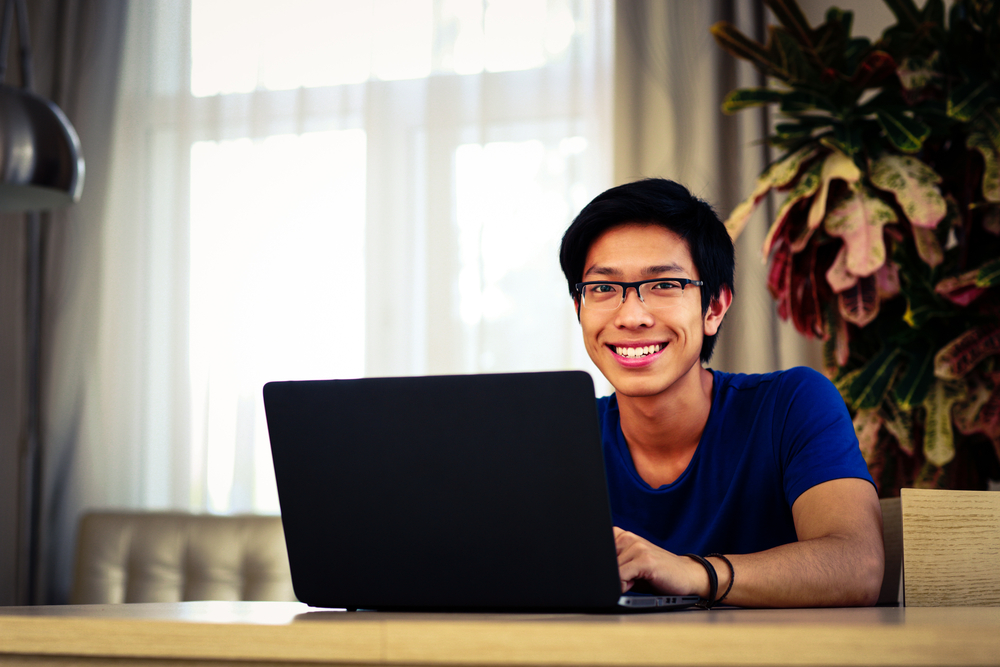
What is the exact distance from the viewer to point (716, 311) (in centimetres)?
141

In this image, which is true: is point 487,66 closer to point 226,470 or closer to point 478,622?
point 226,470

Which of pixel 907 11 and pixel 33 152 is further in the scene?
pixel 907 11

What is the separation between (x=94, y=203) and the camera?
3.04 m

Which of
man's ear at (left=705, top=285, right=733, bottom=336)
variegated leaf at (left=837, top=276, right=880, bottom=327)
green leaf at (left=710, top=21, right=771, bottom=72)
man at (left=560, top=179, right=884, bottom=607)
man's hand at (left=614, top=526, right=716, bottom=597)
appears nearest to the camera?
man's hand at (left=614, top=526, right=716, bottom=597)

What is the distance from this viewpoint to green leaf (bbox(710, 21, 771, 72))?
2025 millimetres

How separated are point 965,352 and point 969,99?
531 mm

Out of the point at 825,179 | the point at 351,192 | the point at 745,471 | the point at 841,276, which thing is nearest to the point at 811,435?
the point at 745,471

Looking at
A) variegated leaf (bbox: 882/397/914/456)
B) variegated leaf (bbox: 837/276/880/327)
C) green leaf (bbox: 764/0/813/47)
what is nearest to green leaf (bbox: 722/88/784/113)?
green leaf (bbox: 764/0/813/47)

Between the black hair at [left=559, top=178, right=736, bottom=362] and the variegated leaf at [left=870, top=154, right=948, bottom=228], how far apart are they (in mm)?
644

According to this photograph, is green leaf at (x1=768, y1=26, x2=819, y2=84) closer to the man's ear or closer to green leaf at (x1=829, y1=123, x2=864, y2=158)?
green leaf at (x1=829, y1=123, x2=864, y2=158)

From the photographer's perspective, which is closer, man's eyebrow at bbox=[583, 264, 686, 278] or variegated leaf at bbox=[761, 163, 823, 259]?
man's eyebrow at bbox=[583, 264, 686, 278]

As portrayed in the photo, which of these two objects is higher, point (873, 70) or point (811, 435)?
point (873, 70)

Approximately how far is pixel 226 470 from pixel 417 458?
2.30 m

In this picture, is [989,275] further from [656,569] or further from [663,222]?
[656,569]
